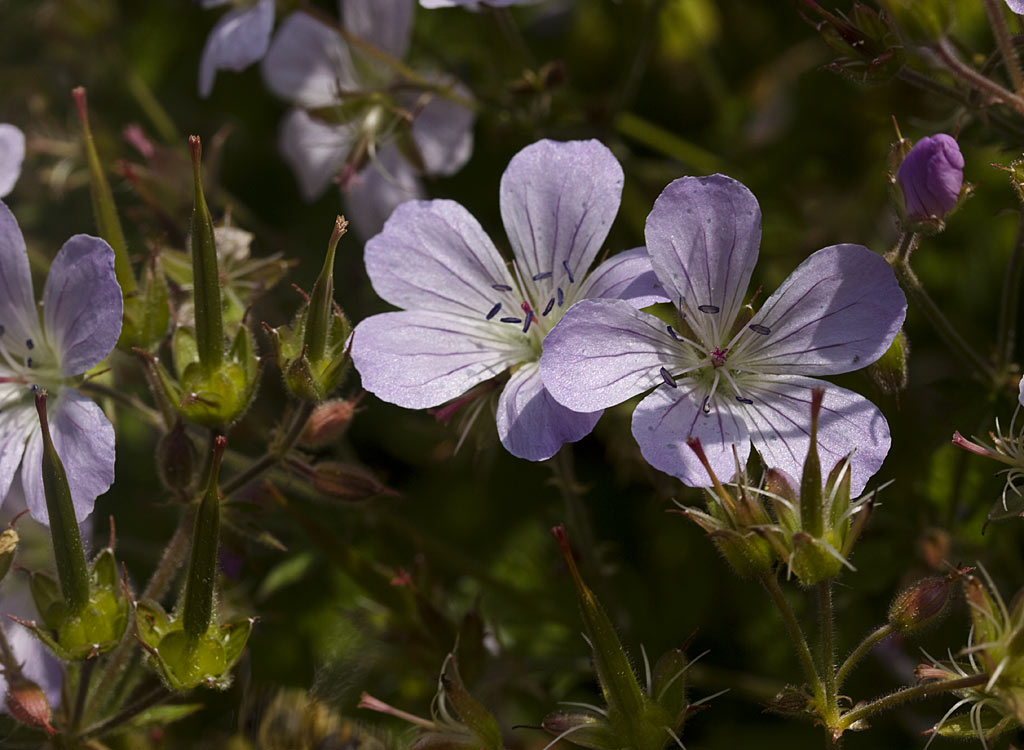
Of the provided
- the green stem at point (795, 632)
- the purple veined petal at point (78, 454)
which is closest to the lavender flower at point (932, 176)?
the green stem at point (795, 632)

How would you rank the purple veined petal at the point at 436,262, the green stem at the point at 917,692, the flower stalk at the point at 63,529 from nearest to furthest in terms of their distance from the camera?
the green stem at the point at 917,692
the flower stalk at the point at 63,529
the purple veined petal at the point at 436,262

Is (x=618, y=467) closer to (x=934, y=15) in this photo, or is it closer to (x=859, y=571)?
(x=859, y=571)

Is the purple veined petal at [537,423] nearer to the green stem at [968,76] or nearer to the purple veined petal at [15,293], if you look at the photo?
the green stem at [968,76]

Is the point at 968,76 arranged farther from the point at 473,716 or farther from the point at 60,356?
the point at 60,356

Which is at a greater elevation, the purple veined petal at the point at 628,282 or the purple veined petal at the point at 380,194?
the purple veined petal at the point at 628,282

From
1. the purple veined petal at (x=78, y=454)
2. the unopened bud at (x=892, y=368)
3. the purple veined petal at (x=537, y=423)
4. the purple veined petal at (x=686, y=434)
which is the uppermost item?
the unopened bud at (x=892, y=368)

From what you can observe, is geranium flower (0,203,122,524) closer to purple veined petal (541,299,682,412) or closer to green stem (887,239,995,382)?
purple veined petal (541,299,682,412)
